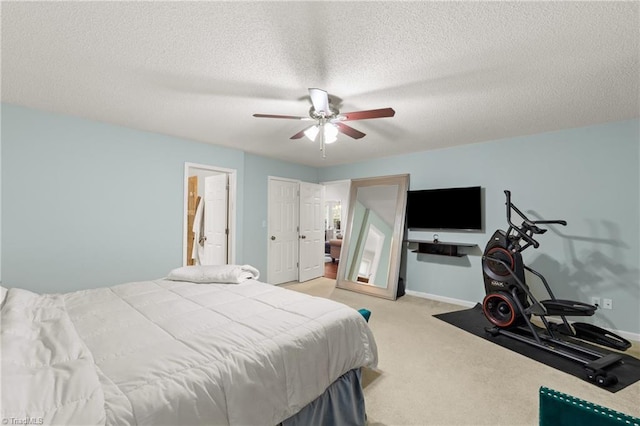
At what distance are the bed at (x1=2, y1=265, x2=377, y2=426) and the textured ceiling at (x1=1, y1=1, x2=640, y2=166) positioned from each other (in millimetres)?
1693

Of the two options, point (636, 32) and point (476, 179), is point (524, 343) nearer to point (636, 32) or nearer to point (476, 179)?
point (476, 179)

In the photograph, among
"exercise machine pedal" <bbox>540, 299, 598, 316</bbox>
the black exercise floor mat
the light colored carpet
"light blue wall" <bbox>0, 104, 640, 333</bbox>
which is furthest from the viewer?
"light blue wall" <bbox>0, 104, 640, 333</bbox>

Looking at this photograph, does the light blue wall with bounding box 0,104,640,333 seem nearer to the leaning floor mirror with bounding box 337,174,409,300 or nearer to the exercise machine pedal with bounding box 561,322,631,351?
the exercise machine pedal with bounding box 561,322,631,351

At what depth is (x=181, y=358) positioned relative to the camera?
1.29 m

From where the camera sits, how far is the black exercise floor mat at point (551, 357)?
2311 mm

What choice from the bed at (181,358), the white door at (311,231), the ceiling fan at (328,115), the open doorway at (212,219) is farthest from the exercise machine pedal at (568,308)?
the open doorway at (212,219)

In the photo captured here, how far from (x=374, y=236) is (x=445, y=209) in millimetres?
1318

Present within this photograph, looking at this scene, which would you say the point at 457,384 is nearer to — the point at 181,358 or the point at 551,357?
the point at 551,357

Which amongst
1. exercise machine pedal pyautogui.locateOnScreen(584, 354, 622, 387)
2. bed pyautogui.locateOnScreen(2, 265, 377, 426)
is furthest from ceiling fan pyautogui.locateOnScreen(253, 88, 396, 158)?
exercise machine pedal pyautogui.locateOnScreen(584, 354, 622, 387)

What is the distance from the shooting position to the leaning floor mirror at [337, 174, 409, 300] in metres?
4.71

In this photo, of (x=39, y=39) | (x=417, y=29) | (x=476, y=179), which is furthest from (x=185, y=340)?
(x=476, y=179)

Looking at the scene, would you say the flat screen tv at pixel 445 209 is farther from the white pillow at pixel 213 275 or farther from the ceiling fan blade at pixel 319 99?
the white pillow at pixel 213 275

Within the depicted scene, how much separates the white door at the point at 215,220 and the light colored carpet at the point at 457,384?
2.88 m

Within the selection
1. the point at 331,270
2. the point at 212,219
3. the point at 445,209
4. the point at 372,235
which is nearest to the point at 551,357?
the point at 445,209
